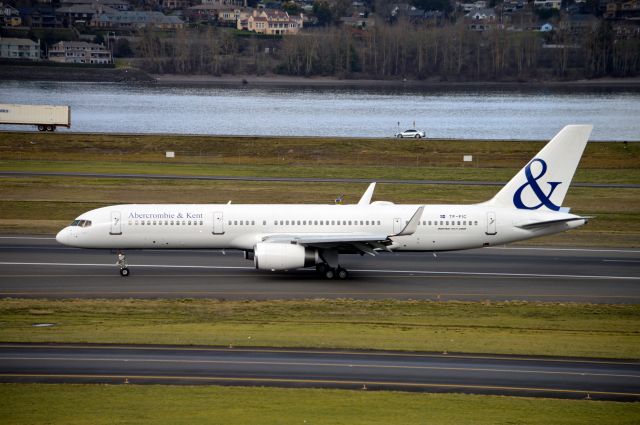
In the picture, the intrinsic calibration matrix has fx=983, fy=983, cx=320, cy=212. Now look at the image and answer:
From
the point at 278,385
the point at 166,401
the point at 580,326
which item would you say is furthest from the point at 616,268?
the point at 166,401

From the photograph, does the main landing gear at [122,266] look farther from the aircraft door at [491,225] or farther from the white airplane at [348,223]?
the aircraft door at [491,225]

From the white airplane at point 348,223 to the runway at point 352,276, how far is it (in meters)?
1.61

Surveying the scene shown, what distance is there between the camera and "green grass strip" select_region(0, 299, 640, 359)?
39.4 m

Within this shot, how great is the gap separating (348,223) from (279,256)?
4.77 m

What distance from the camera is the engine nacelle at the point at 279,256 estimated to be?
50.3 metres

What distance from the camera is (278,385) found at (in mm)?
34125

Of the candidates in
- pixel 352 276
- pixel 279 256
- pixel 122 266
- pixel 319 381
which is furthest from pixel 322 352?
pixel 122 266

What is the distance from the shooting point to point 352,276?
53.4 metres

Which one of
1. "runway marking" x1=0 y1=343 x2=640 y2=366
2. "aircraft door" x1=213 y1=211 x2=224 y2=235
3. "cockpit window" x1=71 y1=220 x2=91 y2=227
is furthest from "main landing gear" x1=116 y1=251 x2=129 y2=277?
"runway marking" x1=0 y1=343 x2=640 y2=366

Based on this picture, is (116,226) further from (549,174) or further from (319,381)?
(549,174)

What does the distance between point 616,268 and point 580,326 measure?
1391 centimetres

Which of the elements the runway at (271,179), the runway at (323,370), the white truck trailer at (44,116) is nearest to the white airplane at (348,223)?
the runway at (323,370)

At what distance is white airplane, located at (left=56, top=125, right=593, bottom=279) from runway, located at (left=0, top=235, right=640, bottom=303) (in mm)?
1607

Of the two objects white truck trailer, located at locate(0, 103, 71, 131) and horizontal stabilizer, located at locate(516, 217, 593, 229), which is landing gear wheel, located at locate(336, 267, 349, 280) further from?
white truck trailer, located at locate(0, 103, 71, 131)
